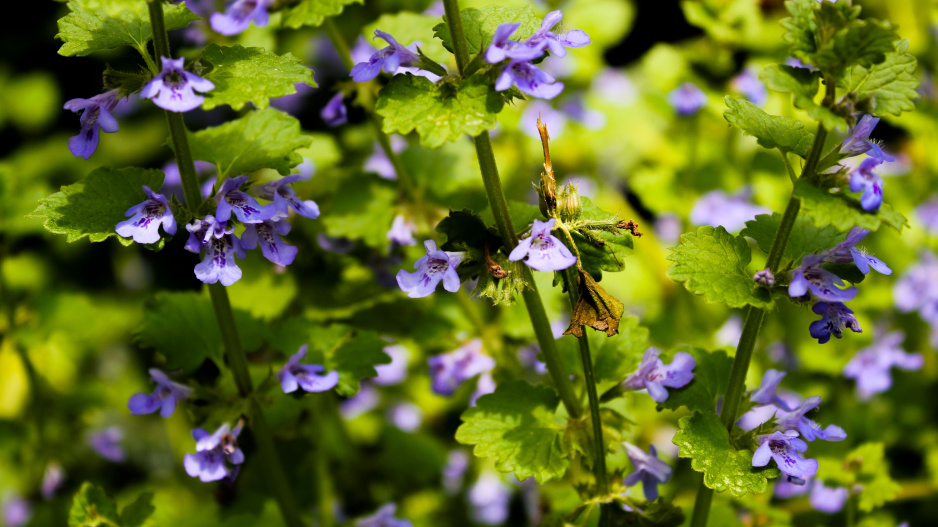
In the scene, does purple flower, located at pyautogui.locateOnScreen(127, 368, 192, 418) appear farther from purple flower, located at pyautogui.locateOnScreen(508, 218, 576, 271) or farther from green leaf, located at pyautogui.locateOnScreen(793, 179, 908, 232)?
green leaf, located at pyautogui.locateOnScreen(793, 179, 908, 232)

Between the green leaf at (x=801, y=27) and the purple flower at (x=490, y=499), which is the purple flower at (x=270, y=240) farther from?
the purple flower at (x=490, y=499)

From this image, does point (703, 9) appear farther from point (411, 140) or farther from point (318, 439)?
point (318, 439)

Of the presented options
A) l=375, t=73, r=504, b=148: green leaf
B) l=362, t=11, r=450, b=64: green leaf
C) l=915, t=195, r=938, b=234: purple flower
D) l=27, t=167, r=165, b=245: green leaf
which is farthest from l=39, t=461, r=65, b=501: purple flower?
l=915, t=195, r=938, b=234: purple flower

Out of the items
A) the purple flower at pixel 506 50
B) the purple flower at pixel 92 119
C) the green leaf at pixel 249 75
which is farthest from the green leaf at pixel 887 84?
the purple flower at pixel 92 119

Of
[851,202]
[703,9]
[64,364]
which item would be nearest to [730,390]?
[851,202]

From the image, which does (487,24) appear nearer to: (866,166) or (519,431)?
(866,166)

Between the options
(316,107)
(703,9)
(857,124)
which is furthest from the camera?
(316,107)

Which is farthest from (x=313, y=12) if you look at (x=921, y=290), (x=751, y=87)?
(x=921, y=290)
